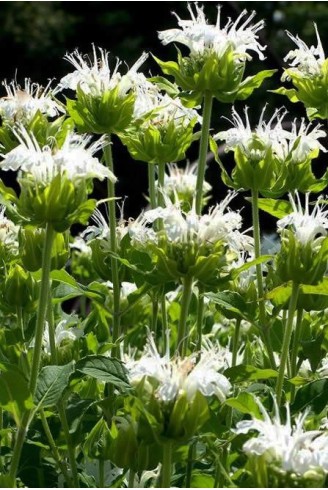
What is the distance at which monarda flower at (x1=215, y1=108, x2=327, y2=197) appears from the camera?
0.84 m

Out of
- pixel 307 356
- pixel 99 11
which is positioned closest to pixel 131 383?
pixel 307 356

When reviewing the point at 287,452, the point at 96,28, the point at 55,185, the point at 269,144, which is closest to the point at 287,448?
the point at 287,452

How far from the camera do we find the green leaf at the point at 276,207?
35.0 inches

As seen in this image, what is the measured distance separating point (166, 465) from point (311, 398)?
0.45 feet

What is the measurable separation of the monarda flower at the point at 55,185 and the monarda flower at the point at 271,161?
0.58ft

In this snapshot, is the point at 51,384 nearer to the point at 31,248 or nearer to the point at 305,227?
the point at 31,248

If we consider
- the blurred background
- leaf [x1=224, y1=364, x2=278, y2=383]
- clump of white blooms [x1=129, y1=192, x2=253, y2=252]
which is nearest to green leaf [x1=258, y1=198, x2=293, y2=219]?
clump of white blooms [x1=129, y1=192, x2=253, y2=252]

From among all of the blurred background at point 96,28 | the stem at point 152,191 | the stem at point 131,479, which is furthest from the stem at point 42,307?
the blurred background at point 96,28

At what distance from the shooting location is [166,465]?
63cm

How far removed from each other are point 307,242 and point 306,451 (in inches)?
7.8

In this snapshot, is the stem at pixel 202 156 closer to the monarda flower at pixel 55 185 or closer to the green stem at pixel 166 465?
the monarda flower at pixel 55 185

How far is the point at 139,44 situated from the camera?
547 cm

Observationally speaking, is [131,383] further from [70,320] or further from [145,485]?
[70,320]

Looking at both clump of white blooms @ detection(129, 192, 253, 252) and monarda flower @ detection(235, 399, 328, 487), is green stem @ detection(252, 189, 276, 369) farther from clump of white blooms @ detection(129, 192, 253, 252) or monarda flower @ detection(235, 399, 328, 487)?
monarda flower @ detection(235, 399, 328, 487)
